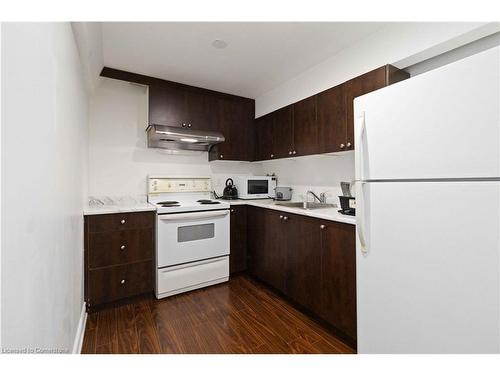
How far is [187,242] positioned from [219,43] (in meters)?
1.85

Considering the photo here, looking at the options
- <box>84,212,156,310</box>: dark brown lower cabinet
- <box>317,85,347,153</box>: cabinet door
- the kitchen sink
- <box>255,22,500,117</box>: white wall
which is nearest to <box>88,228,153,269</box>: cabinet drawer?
<box>84,212,156,310</box>: dark brown lower cabinet

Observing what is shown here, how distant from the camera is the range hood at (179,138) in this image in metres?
2.46

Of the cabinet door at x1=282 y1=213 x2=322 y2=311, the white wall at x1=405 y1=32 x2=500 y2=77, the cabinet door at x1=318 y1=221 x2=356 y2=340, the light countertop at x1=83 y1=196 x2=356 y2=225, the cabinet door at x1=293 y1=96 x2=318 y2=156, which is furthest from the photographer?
the cabinet door at x1=293 y1=96 x2=318 y2=156

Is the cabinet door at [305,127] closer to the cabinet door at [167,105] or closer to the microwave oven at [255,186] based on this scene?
the microwave oven at [255,186]

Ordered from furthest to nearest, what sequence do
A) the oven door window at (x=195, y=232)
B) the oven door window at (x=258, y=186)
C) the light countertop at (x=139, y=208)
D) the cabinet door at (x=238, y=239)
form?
the oven door window at (x=258, y=186), the cabinet door at (x=238, y=239), the oven door window at (x=195, y=232), the light countertop at (x=139, y=208)

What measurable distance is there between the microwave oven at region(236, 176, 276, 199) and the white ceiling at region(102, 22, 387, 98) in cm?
117

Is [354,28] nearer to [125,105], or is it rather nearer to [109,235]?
[125,105]

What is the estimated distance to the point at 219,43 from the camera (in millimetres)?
1945

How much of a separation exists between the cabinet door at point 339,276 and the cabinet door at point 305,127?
2.72ft

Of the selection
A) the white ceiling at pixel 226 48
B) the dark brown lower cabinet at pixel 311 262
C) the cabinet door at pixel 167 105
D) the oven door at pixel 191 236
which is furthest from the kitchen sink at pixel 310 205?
the cabinet door at pixel 167 105

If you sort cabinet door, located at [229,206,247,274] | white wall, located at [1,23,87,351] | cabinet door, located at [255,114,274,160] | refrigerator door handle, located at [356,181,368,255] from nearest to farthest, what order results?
white wall, located at [1,23,87,351] → refrigerator door handle, located at [356,181,368,255] → cabinet door, located at [229,206,247,274] → cabinet door, located at [255,114,274,160]

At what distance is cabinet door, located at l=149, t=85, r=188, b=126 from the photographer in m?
2.54

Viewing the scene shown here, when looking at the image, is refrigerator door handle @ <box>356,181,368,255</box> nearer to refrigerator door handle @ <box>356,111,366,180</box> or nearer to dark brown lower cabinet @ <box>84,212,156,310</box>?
refrigerator door handle @ <box>356,111,366,180</box>

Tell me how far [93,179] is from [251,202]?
171cm
